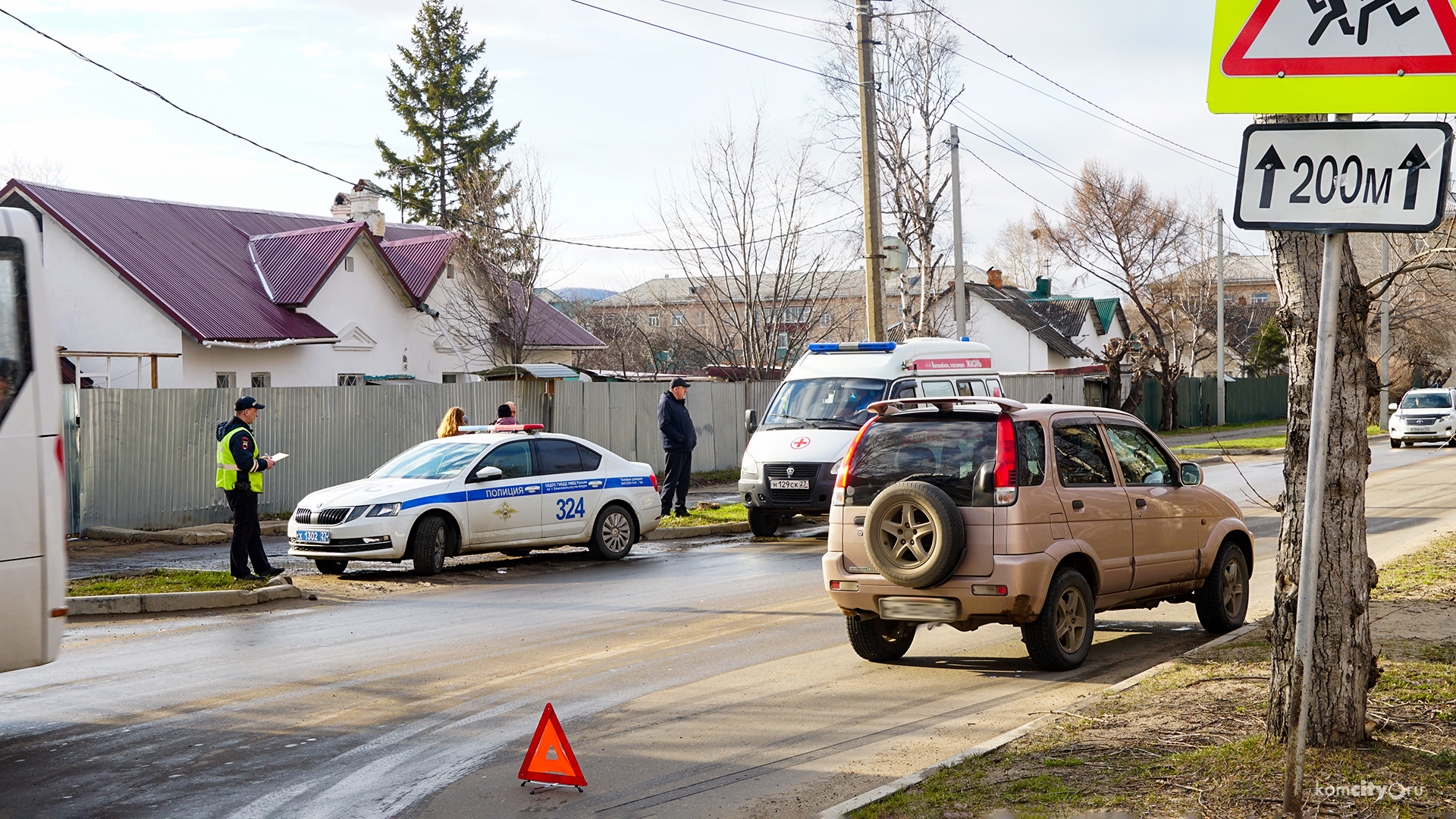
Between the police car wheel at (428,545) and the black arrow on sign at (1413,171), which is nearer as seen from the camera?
the black arrow on sign at (1413,171)

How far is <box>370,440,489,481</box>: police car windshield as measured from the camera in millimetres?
13938

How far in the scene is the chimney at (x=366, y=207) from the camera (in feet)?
122

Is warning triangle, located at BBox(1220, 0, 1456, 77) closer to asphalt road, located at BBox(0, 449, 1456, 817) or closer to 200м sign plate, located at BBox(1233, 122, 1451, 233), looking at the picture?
200м sign plate, located at BBox(1233, 122, 1451, 233)

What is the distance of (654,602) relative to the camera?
11.5 m

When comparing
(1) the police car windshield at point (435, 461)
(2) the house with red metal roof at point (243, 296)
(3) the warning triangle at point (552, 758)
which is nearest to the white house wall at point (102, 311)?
(2) the house with red metal roof at point (243, 296)

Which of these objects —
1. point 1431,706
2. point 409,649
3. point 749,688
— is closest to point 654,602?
point 409,649

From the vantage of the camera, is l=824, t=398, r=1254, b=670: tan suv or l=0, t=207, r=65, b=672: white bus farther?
l=824, t=398, r=1254, b=670: tan suv

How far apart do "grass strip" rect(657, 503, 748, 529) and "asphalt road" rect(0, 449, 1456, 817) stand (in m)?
5.82

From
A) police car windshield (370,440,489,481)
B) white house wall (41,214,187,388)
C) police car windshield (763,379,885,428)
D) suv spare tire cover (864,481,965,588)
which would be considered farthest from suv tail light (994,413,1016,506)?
white house wall (41,214,187,388)

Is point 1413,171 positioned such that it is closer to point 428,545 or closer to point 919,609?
point 919,609

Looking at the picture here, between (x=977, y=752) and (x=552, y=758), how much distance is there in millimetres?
1970

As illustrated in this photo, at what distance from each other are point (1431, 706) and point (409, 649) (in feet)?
21.8

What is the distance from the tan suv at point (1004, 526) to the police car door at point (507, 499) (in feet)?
20.9

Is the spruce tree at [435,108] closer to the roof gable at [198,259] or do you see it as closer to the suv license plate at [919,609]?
the roof gable at [198,259]
